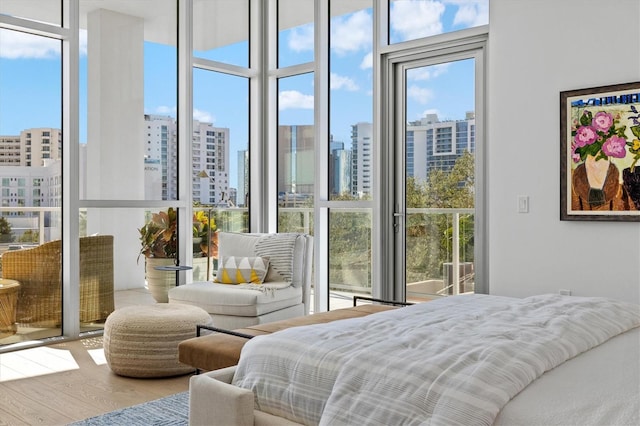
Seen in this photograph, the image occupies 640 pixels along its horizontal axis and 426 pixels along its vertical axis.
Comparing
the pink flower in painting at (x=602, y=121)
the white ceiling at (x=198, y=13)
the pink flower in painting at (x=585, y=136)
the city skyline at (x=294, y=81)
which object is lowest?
the pink flower in painting at (x=585, y=136)

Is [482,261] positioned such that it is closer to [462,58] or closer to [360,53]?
[462,58]

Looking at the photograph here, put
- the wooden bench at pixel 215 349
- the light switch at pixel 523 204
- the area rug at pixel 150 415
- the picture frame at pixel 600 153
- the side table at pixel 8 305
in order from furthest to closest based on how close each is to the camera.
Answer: the side table at pixel 8 305 → the light switch at pixel 523 204 → the picture frame at pixel 600 153 → the area rug at pixel 150 415 → the wooden bench at pixel 215 349

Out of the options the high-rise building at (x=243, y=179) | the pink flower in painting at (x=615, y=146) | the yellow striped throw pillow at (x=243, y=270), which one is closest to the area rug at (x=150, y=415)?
the yellow striped throw pillow at (x=243, y=270)

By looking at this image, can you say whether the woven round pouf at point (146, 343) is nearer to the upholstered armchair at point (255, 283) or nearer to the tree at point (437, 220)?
the upholstered armchair at point (255, 283)

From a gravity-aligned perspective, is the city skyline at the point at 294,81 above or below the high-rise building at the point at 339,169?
above

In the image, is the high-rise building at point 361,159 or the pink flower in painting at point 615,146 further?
the high-rise building at point 361,159

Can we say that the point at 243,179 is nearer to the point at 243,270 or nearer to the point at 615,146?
the point at 243,270

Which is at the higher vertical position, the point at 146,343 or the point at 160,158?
the point at 160,158

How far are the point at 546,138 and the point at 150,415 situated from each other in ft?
9.98

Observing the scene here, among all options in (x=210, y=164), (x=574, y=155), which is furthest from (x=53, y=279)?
(x=574, y=155)

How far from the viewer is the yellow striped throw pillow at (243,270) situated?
5195 mm

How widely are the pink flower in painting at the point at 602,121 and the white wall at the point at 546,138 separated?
0.21m

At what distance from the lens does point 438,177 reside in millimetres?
5035

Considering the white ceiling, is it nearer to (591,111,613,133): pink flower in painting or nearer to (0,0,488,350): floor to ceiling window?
(0,0,488,350): floor to ceiling window
